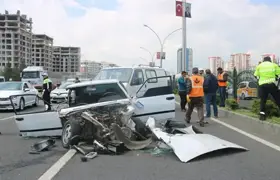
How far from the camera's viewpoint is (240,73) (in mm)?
17953

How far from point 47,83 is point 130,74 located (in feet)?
16.1

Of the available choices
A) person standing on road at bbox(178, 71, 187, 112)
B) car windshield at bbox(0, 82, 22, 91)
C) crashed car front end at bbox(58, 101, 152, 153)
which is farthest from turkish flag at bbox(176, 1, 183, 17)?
crashed car front end at bbox(58, 101, 152, 153)

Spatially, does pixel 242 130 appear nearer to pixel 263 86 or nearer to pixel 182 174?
pixel 263 86

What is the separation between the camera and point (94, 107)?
8.40m

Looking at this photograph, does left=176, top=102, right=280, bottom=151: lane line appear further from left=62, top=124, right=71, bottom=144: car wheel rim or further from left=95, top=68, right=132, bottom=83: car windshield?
left=62, top=124, right=71, bottom=144: car wheel rim

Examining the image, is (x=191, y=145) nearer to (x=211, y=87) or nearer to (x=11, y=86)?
(x=211, y=87)

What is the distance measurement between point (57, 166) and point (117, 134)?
1.67 metres

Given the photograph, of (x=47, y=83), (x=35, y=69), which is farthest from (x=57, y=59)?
(x=47, y=83)

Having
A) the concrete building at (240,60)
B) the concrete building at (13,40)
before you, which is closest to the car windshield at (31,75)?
the concrete building at (240,60)

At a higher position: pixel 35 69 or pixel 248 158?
pixel 35 69

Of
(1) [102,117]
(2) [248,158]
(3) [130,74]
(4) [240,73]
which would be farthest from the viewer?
(4) [240,73]

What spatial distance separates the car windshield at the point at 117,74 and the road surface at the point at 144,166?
751 centimetres

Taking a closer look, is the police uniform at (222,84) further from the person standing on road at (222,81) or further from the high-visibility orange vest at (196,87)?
the high-visibility orange vest at (196,87)

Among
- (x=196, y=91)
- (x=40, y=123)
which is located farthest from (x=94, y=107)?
(x=196, y=91)
